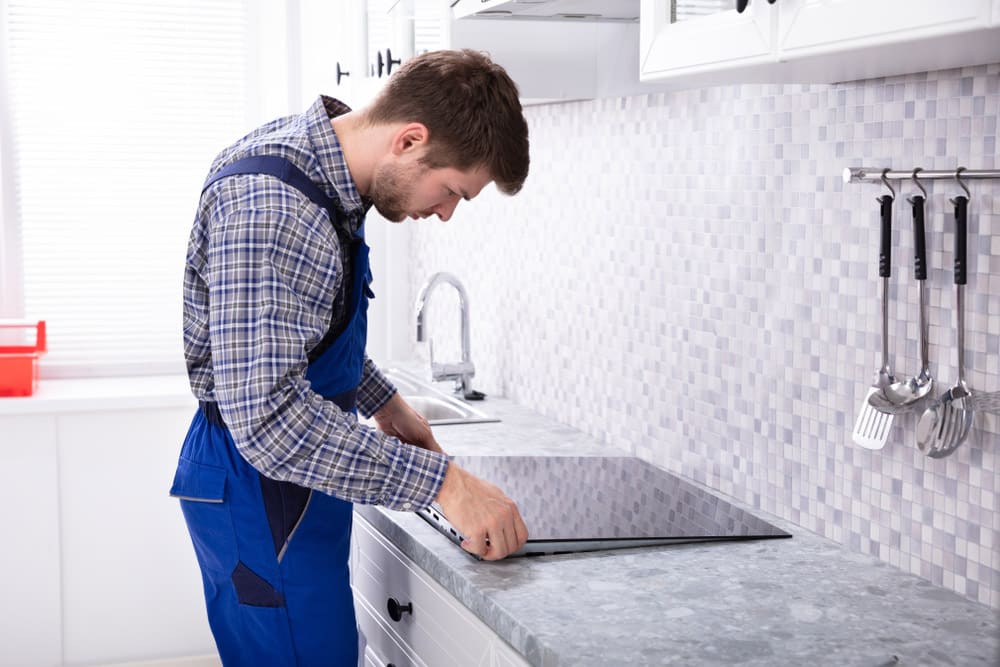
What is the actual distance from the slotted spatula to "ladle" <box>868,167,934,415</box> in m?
0.01

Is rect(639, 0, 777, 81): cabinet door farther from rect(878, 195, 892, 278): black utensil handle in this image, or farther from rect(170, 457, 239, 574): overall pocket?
rect(170, 457, 239, 574): overall pocket

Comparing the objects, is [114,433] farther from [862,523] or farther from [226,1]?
[862,523]

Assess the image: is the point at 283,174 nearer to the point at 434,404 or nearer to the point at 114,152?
the point at 434,404

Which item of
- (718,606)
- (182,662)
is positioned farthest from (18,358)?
(718,606)

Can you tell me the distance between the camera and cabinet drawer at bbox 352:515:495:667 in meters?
1.46

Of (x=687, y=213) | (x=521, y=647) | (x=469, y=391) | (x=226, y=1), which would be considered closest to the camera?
(x=521, y=647)

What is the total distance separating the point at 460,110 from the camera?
147 centimetres

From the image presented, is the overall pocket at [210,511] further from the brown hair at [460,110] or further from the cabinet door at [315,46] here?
the cabinet door at [315,46]

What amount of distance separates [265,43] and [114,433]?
138cm

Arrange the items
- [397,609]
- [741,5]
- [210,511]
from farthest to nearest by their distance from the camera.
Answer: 1. [397,609]
2. [210,511]
3. [741,5]

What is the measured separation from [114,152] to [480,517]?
101 inches

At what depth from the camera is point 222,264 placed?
1379 mm

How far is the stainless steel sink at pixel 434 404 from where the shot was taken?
98.7 inches

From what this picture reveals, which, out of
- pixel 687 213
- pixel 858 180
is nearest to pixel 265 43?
pixel 687 213
